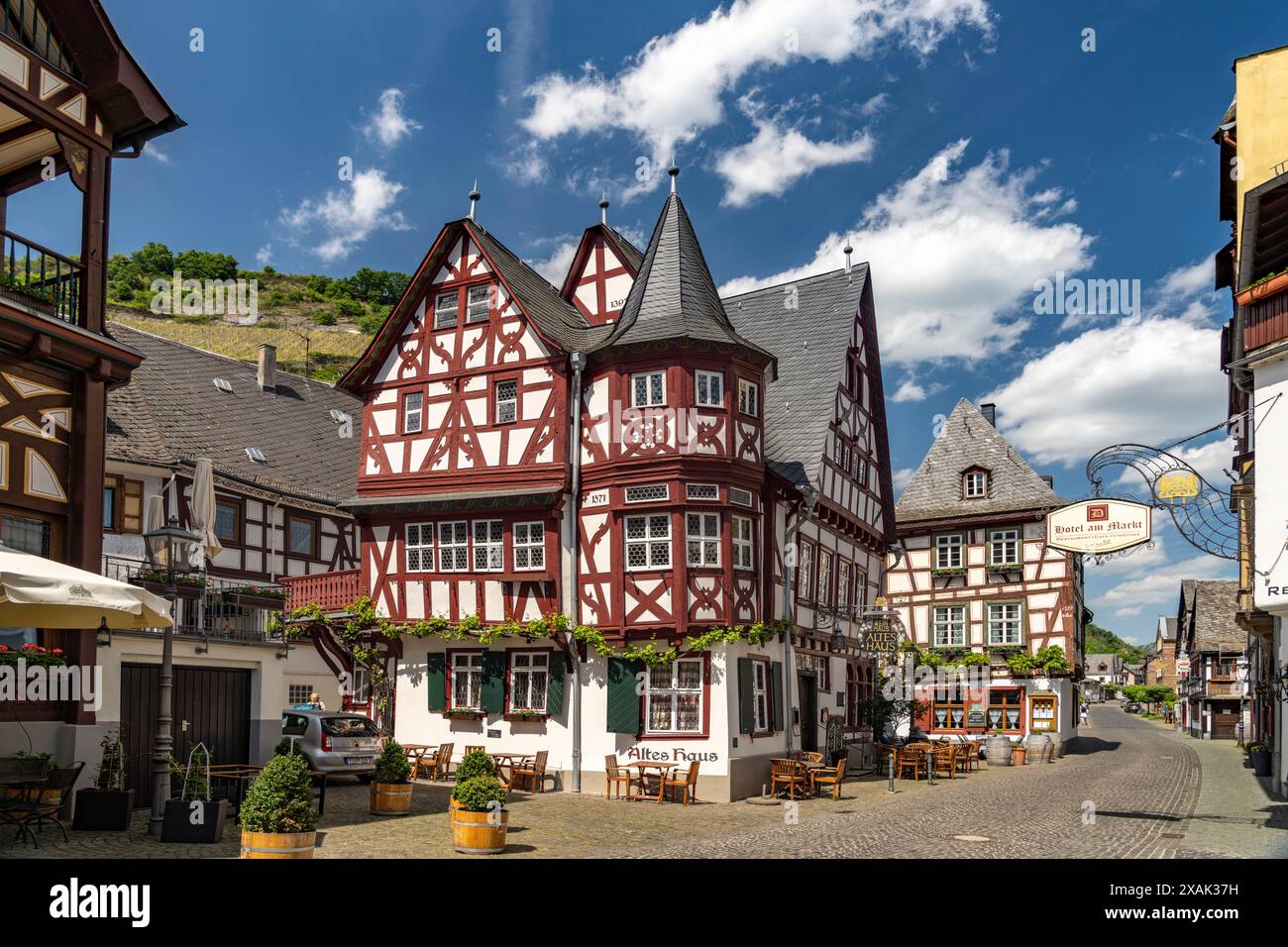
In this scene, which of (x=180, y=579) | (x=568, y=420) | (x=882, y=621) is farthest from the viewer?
(x=882, y=621)

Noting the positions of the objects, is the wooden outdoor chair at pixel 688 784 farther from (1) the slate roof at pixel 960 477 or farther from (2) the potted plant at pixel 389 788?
(1) the slate roof at pixel 960 477

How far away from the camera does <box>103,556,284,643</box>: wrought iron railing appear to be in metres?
19.6

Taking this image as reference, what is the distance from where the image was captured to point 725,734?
23.5 m

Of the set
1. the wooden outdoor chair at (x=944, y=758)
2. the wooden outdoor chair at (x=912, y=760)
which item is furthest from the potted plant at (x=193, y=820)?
the wooden outdoor chair at (x=944, y=758)

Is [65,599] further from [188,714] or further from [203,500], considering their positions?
[188,714]

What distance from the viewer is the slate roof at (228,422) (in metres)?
31.4

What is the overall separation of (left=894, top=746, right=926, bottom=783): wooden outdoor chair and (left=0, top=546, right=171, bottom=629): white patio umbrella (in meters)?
20.5

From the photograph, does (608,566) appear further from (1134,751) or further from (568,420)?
(1134,751)

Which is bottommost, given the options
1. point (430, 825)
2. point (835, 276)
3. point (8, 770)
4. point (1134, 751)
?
point (1134, 751)

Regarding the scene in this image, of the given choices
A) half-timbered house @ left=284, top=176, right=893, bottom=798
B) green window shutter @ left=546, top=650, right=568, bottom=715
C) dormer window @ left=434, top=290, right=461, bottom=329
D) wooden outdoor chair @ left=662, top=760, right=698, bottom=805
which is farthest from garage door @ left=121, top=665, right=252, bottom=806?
dormer window @ left=434, top=290, right=461, bottom=329

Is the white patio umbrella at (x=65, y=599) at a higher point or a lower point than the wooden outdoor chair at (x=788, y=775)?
higher

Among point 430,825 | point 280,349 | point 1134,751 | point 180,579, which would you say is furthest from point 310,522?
point 280,349

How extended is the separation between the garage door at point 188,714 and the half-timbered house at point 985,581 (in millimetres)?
24591
